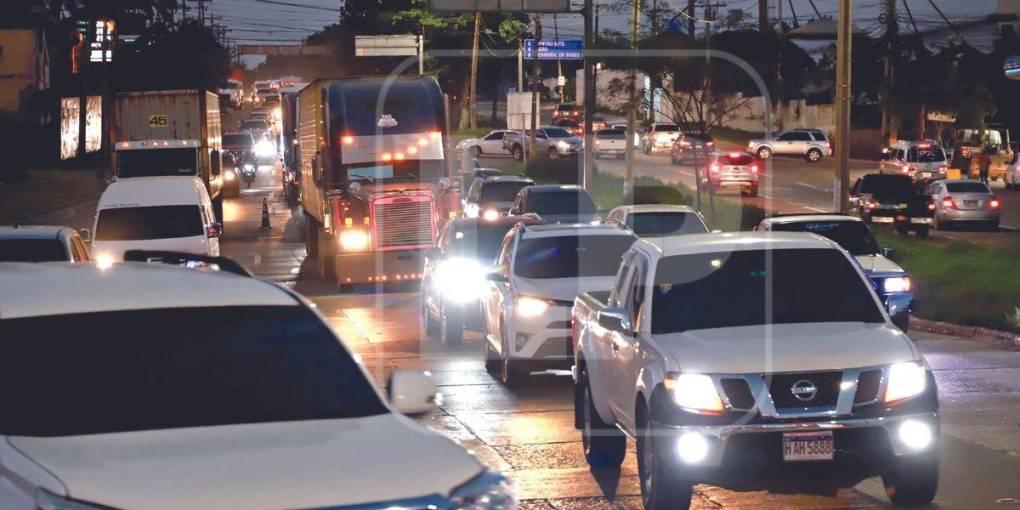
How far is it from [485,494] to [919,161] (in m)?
55.9

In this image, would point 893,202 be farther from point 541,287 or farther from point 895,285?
point 541,287

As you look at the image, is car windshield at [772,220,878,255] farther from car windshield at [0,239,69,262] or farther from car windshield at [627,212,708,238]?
car windshield at [0,239,69,262]

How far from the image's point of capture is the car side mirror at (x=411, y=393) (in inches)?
263

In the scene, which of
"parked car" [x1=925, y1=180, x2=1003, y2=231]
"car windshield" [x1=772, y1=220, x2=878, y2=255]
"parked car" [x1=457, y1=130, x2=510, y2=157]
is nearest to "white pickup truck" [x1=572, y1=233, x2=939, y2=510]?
"car windshield" [x1=772, y1=220, x2=878, y2=255]

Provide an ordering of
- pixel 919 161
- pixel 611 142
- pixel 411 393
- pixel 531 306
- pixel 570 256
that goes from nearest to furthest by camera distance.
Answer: pixel 411 393 → pixel 531 306 → pixel 570 256 → pixel 919 161 → pixel 611 142

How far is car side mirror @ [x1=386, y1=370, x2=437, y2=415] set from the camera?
22.0 ft

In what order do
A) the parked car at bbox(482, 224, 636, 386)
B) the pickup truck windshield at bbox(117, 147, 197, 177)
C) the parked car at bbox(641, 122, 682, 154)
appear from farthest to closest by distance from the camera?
the parked car at bbox(641, 122, 682, 154)
the pickup truck windshield at bbox(117, 147, 197, 177)
the parked car at bbox(482, 224, 636, 386)

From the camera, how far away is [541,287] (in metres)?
16.8

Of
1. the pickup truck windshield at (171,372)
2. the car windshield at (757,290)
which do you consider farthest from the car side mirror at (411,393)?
the car windshield at (757,290)

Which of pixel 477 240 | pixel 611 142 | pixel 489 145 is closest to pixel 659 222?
pixel 477 240

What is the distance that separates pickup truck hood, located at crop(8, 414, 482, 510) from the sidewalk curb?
14890 millimetres

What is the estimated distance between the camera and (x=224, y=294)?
6.69m

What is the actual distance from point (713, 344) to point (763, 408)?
611mm

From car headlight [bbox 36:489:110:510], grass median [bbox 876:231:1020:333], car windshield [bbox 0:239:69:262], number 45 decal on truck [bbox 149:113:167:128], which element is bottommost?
grass median [bbox 876:231:1020:333]
